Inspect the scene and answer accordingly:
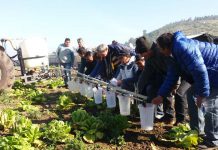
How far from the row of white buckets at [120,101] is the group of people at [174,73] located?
19 cm

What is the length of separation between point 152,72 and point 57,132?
1.96 m

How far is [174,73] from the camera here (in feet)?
17.5

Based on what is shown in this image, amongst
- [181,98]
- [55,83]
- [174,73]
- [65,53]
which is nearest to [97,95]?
[181,98]

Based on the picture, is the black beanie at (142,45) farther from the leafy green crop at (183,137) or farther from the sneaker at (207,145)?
the sneaker at (207,145)

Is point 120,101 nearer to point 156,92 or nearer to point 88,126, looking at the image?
point 156,92

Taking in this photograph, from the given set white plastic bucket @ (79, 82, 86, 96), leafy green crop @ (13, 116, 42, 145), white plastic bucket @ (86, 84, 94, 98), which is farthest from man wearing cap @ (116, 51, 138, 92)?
leafy green crop @ (13, 116, 42, 145)

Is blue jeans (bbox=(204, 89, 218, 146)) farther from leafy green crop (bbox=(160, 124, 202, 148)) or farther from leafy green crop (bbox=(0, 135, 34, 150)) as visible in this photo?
leafy green crop (bbox=(0, 135, 34, 150))

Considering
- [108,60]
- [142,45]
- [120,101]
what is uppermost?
[142,45]

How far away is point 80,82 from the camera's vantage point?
8852 mm

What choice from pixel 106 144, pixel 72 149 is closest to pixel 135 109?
pixel 106 144

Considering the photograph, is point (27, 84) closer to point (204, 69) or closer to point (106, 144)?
point (106, 144)

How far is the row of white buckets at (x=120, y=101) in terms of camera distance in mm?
5617

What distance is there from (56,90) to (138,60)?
19.1ft

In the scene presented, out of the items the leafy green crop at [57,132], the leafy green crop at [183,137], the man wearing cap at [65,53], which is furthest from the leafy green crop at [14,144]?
the man wearing cap at [65,53]
